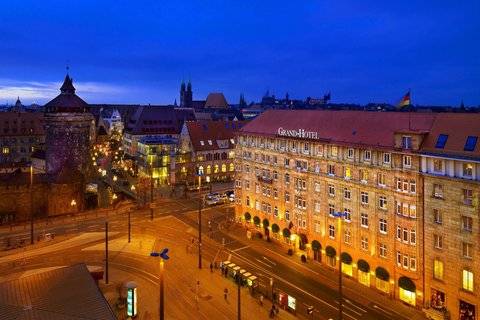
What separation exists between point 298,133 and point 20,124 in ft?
336

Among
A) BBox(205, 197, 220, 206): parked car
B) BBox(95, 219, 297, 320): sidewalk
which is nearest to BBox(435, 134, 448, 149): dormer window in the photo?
BBox(95, 219, 297, 320): sidewalk

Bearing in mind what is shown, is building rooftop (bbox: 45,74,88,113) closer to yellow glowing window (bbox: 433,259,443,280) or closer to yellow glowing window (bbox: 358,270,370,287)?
yellow glowing window (bbox: 358,270,370,287)

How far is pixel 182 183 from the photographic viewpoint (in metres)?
116

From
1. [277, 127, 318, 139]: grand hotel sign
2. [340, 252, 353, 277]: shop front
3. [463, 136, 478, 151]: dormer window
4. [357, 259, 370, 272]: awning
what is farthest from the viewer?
[277, 127, 318, 139]: grand hotel sign

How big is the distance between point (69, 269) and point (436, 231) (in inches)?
1517

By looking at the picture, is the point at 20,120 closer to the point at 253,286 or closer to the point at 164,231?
the point at 164,231

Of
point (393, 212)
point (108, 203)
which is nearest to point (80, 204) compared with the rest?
point (108, 203)

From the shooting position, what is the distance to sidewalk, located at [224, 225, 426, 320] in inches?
1945

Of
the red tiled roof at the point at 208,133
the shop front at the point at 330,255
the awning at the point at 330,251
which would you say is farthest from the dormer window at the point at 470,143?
the red tiled roof at the point at 208,133

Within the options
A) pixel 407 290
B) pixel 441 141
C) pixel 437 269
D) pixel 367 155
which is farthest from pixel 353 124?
pixel 407 290

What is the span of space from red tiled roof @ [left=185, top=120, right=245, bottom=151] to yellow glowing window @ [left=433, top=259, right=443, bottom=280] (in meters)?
74.4

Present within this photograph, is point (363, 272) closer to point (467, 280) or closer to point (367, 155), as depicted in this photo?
point (467, 280)

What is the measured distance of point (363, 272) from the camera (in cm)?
5556

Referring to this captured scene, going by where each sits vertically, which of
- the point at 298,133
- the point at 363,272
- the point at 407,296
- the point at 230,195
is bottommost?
the point at 407,296
